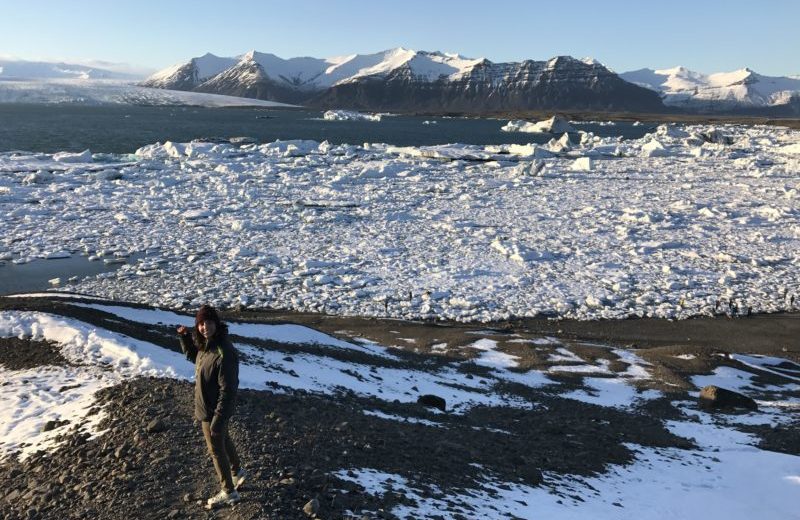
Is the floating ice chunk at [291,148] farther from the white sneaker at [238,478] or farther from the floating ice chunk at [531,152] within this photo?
the white sneaker at [238,478]

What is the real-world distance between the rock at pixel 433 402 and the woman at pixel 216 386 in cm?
508

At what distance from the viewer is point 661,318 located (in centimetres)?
1847

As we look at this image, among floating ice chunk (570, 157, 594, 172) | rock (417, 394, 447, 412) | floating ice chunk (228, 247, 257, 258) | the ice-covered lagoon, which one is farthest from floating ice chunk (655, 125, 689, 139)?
rock (417, 394, 447, 412)

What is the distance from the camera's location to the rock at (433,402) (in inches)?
405

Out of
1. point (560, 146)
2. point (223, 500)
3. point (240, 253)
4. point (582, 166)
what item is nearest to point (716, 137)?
point (560, 146)

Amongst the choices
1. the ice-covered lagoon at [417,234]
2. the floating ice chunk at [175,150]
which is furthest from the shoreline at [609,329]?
the floating ice chunk at [175,150]

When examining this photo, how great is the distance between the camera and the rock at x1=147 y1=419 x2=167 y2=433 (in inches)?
267

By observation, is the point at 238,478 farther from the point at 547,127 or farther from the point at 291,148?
the point at 547,127

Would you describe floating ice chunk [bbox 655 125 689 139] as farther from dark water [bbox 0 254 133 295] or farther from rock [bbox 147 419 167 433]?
rock [bbox 147 419 167 433]

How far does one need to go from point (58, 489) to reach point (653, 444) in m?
7.91

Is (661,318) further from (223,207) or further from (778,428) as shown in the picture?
(223,207)

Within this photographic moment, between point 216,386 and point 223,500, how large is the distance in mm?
926

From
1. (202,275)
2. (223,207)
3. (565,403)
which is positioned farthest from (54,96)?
(565,403)

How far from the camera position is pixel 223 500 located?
5.39m
